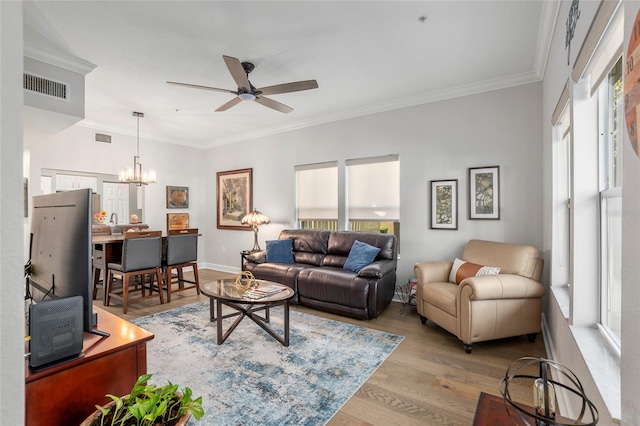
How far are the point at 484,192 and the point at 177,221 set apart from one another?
19.0ft

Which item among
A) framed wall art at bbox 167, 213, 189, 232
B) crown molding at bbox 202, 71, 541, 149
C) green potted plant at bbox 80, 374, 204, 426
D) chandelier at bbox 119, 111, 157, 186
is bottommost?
green potted plant at bbox 80, 374, 204, 426

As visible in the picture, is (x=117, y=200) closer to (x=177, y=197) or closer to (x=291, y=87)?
(x=177, y=197)

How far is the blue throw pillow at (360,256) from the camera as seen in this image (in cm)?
403

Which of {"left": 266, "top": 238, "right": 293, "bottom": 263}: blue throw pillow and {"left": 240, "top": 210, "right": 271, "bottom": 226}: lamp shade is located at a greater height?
{"left": 240, "top": 210, "right": 271, "bottom": 226}: lamp shade

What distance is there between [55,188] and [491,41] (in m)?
6.39

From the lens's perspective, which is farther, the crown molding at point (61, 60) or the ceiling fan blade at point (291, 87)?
the crown molding at point (61, 60)

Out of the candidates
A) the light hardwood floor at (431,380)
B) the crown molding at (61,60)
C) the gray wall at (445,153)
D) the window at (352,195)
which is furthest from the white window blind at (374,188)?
the crown molding at (61,60)

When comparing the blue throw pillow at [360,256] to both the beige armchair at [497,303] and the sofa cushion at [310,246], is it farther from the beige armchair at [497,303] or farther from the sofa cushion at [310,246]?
the beige armchair at [497,303]

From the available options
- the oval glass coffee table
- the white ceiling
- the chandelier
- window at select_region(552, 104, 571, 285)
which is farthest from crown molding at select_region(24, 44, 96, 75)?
window at select_region(552, 104, 571, 285)

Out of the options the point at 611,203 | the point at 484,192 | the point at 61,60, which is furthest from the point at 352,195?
the point at 61,60

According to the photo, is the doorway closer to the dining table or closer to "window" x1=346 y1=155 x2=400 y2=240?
the dining table

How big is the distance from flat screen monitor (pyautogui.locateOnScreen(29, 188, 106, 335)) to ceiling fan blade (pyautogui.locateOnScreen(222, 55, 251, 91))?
1717mm

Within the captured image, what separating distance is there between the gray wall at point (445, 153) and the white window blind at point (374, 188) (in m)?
0.13

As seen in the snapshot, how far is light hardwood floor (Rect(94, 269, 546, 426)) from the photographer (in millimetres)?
1964
